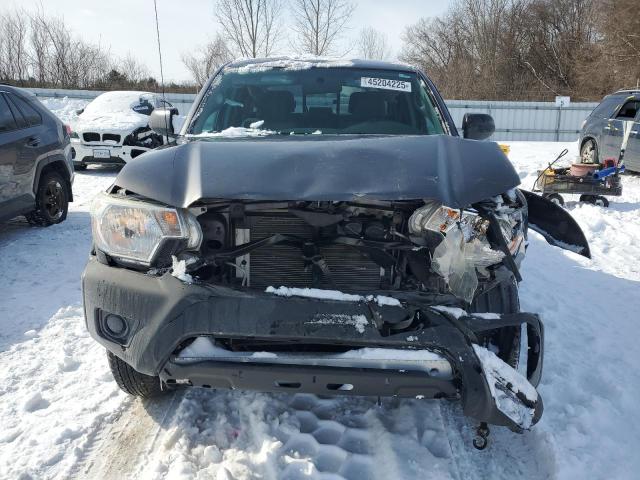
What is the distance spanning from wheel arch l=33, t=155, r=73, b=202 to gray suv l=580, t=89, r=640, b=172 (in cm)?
1018

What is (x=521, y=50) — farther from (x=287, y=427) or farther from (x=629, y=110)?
(x=287, y=427)

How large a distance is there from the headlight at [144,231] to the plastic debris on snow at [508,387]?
126cm

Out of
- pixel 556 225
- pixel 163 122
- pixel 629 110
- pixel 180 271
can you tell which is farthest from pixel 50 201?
pixel 629 110

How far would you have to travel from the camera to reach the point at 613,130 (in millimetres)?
10906

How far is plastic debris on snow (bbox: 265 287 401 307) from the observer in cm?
205

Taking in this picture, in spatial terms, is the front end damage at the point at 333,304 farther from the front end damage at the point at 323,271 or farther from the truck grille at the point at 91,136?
the truck grille at the point at 91,136

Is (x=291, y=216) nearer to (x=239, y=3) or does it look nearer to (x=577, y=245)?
(x=577, y=245)

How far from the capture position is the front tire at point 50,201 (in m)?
6.22

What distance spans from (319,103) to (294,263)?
1588 mm

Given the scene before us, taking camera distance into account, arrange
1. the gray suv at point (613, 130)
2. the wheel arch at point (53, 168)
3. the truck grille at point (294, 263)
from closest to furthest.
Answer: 1. the truck grille at point (294, 263)
2. the wheel arch at point (53, 168)
3. the gray suv at point (613, 130)

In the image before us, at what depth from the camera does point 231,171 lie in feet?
7.21

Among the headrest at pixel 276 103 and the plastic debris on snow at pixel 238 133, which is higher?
the headrest at pixel 276 103

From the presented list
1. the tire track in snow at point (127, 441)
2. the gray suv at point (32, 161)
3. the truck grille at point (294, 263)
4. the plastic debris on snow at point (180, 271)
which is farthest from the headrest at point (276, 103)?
the gray suv at point (32, 161)

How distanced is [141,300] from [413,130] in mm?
2138
